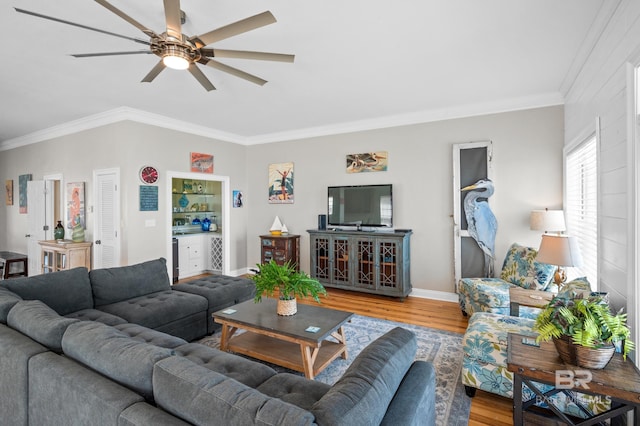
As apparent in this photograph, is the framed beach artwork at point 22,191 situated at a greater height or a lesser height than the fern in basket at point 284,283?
greater

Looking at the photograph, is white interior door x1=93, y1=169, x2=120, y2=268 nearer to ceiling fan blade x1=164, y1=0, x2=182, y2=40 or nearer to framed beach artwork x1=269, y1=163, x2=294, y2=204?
framed beach artwork x1=269, y1=163, x2=294, y2=204

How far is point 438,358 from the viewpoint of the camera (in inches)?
112

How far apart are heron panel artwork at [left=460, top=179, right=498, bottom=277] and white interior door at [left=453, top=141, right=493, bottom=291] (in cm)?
8

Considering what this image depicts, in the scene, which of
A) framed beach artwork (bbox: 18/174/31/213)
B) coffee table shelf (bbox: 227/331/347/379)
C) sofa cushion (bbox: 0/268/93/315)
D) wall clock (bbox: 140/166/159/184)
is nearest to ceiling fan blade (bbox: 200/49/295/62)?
coffee table shelf (bbox: 227/331/347/379)

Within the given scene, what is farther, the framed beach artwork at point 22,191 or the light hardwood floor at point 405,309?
the framed beach artwork at point 22,191

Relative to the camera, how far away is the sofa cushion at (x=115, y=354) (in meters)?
1.25

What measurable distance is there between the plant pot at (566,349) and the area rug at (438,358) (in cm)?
75

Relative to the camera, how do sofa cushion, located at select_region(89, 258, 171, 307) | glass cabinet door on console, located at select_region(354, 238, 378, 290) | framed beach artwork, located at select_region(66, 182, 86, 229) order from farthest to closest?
framed beach artwork, located at select_region(66, 182, 86, 229) < glass cabinet door on console, located at select_region(354, 238, 378, 290) < sofa cushion, located at select_region(89, 258, 171, 307)

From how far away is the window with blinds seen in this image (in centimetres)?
279

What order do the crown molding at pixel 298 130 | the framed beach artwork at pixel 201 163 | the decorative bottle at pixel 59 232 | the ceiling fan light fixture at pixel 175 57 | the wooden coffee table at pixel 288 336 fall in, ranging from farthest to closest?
the framed beach artwork at pixel 201 163 < the decorative bottle at pixel 59 232 < the crown molding at pixel 298 130 < the wooden coffee table at pixel 288 336 < the ceiling fan light fixture at pixel 175 57

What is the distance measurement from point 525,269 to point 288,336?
2804 mm

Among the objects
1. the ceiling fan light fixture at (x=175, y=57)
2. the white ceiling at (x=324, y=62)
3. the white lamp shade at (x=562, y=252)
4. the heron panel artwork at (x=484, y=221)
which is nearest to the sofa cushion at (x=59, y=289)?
the white ceiling at (x=324, y=62)

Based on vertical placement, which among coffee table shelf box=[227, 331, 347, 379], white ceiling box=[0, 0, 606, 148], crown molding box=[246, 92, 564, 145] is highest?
white ceiling box=[0, 0, 606, 148]

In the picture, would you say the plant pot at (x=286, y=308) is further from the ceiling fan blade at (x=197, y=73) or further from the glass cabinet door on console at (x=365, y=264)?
the glass cabinet door on console at (x=365, y=264)
